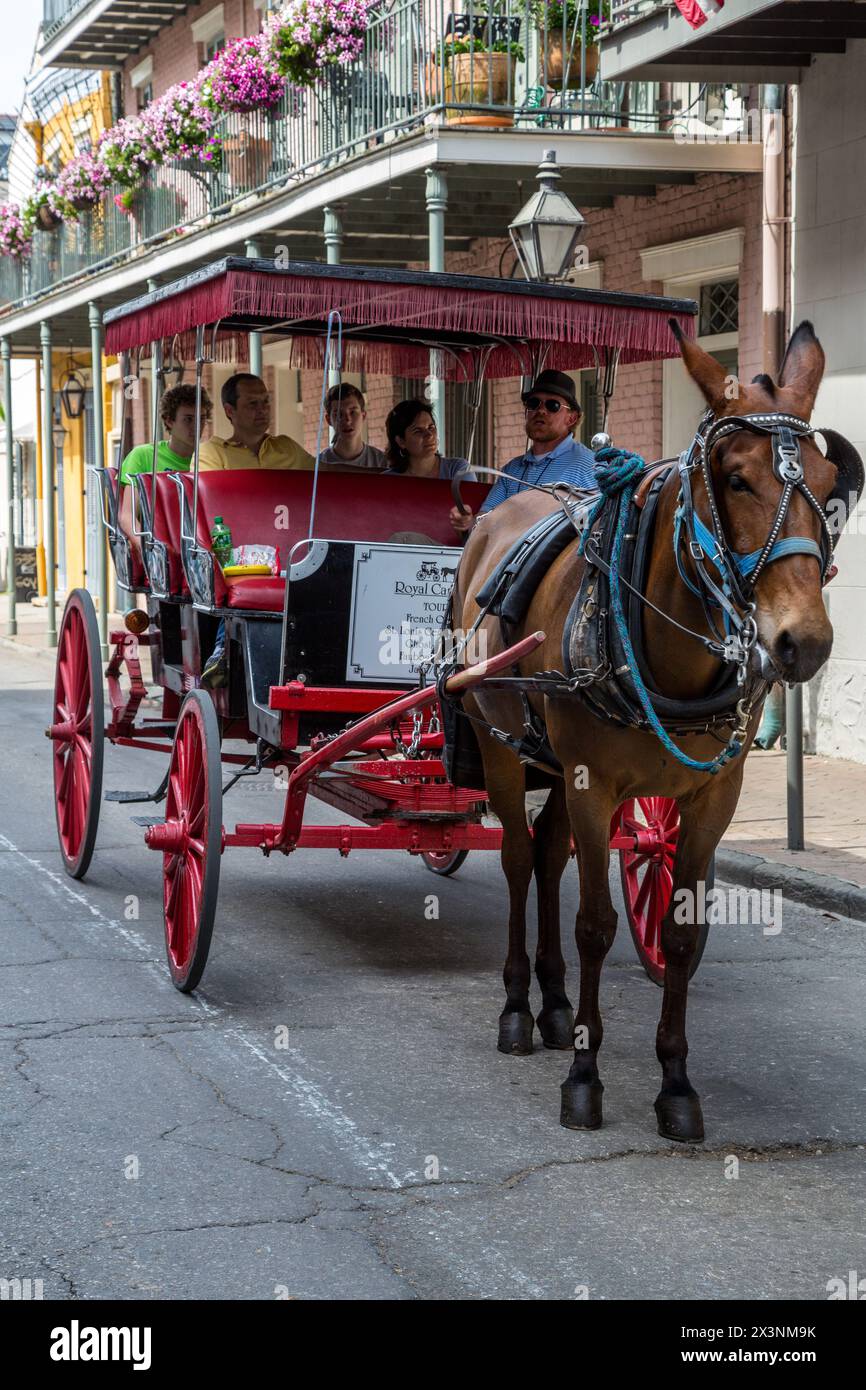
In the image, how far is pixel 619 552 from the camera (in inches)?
184

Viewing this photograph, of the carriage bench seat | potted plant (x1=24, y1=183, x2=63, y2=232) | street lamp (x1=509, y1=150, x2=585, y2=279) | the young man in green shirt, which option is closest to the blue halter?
the carriage bench seat

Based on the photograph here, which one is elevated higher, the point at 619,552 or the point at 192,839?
the point at 619,552

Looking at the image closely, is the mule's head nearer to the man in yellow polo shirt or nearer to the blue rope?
the blue rope

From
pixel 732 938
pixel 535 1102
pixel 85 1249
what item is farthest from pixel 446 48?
pixel 85 1249

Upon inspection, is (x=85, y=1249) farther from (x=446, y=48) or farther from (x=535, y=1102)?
(x=446, y=48)

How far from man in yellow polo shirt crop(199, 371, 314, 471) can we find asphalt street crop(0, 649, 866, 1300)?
207cm

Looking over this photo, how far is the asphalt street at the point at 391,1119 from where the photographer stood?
385cm

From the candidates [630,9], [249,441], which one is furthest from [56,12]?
[249,441]

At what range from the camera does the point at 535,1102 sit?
502 cm

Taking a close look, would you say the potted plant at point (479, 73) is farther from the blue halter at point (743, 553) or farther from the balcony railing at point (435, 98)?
the blue halter at point (743, 553)

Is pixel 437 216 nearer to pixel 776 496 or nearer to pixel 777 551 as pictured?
pixel 776 496

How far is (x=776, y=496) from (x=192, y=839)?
9.92 feet

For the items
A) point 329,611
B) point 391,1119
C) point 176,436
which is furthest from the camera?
point 176,436

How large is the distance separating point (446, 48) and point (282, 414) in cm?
1067
